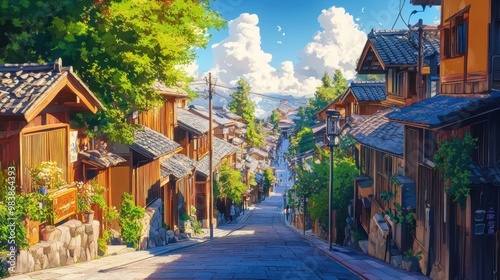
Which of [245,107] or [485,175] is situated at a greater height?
[245,107]

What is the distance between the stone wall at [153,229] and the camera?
82.3 ft

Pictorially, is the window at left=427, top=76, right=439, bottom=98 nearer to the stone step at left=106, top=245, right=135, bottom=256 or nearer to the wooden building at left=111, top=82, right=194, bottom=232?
the wooden building at left=111, top=82, right=194, bottom=232

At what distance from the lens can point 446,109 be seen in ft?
44.4

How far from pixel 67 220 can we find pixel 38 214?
3.78 m

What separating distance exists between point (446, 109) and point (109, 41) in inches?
412

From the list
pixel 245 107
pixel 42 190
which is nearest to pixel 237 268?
pixel 42 190

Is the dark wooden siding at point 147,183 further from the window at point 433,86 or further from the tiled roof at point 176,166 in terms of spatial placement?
the window at point 433,86

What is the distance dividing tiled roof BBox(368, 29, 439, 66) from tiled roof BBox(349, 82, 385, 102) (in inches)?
477

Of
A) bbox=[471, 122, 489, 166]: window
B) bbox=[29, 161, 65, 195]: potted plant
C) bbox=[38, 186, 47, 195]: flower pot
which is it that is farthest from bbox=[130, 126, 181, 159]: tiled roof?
bbox=[471, 122, 489, 166]: window

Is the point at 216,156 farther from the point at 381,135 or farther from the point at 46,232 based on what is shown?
the point at 46,232

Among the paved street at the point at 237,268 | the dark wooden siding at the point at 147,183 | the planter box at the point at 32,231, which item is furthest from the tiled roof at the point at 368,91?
the planter box at the point at 32,231

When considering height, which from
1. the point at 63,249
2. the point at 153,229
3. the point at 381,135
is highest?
the point at 381,135

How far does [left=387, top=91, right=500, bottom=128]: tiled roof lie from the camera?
39.3ft

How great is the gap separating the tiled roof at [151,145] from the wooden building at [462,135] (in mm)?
12524
